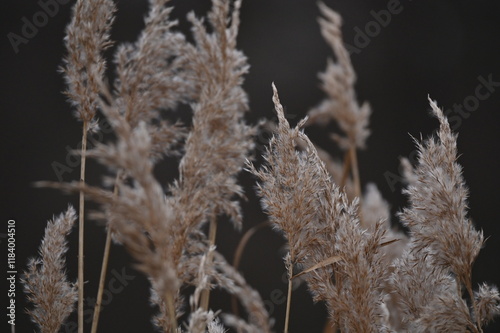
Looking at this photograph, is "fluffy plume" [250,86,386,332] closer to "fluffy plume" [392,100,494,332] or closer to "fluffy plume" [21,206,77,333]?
"fluffy plume" [392,100,494,332]

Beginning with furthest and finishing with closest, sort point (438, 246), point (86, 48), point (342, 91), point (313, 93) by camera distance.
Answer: point (313, 93) < point (342, 91) < point (86, 48) < point (438, 246)

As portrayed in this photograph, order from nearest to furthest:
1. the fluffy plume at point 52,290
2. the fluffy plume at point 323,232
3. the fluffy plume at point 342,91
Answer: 1. the fluffy plume at point 323,232
2. the fluffy plume at point 52,290
3. the fluffy plume at point 342,91

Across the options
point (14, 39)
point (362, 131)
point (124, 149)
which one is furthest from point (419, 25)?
point (124, 149)

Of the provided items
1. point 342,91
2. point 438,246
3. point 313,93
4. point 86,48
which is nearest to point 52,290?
point 86,48

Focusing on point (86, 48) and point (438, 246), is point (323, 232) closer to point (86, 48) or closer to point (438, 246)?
point (438, 246)

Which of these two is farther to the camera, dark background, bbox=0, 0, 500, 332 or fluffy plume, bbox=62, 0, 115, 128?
dark background, bbox=0, 0, 500, 332

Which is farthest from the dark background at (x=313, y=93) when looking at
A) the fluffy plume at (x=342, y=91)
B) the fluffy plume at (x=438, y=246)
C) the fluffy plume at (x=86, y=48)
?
the fluffy plume at (x=438, y=246)

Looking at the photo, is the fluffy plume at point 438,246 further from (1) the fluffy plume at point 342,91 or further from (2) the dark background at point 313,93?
(2) the dark background at point 313,93

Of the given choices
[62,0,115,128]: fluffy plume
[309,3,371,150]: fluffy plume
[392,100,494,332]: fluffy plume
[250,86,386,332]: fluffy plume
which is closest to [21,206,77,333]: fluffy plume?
[62,0,115,128]: fluffy plume

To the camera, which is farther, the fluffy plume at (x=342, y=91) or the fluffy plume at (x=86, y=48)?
the fluffy plume at (x=342, y=91)
